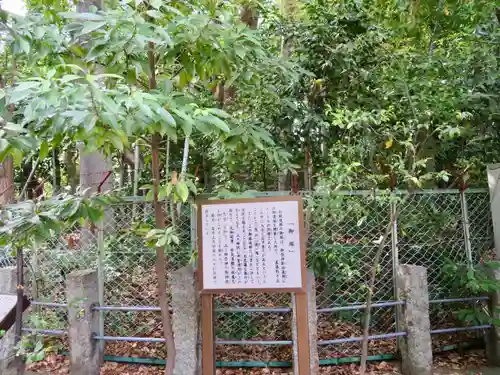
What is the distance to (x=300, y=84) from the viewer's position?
3268mm

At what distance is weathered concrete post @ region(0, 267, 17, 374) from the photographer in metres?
3.02

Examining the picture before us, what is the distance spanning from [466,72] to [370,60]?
955mm

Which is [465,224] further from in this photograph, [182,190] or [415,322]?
Answer: [182,190]

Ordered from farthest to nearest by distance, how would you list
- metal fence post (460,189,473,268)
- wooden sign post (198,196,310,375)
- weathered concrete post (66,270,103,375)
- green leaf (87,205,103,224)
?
→ metal fence post (460,189,473,268) → weathered concrete post (66,270,103,375) → wooden sign post (198,196,310,375) → green leaf (87,205,103,224)

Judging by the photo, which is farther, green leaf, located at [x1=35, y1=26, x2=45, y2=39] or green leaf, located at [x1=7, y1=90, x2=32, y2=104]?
green leaf, located at [x1=35, y1=26, x2=45, y2=39]

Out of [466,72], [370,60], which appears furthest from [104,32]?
[466,72]

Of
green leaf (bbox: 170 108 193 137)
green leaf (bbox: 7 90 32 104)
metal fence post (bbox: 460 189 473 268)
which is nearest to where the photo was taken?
green leaf (bbox: 7 90 32 104)

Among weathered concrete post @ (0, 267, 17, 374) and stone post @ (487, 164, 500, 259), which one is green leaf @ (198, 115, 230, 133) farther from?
stone post @ (487, 164, 500, 259)

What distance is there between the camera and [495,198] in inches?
128

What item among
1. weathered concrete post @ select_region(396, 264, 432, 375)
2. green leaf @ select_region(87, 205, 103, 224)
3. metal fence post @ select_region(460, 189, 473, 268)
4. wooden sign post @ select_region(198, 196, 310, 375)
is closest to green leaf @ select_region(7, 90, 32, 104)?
green leaf @ select_region(87, 205, 103, 224)

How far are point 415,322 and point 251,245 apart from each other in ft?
5.37

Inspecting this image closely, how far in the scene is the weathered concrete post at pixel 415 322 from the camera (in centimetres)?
292

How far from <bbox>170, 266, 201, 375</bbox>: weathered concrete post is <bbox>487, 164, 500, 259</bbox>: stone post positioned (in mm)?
2665

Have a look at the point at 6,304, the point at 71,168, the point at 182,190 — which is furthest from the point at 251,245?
the point at 71,168
